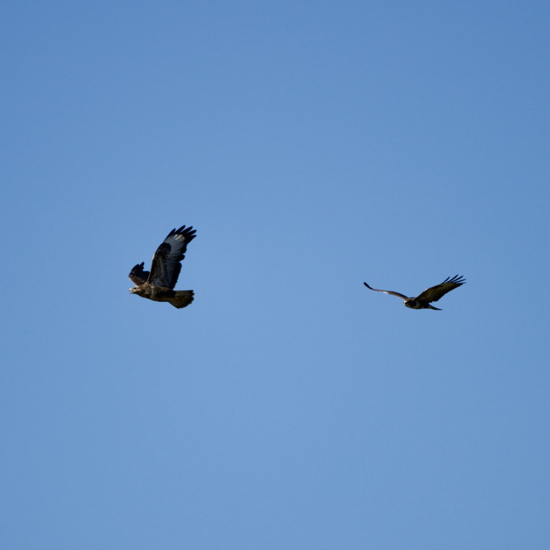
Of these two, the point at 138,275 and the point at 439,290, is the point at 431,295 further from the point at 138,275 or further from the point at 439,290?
the point at 138,275

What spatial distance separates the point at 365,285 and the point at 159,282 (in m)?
6.12

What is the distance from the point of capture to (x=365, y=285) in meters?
24.5

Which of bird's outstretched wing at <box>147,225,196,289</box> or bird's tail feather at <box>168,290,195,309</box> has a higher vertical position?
bird's outstretched wing at <box>147,225,196,289</box>

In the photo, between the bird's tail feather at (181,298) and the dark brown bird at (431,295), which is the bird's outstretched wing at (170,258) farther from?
the dark brown bird at (431,295)

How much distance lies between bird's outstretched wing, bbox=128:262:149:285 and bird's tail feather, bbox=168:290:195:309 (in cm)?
164

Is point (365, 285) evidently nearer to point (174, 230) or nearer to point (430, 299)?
point (430, 299)

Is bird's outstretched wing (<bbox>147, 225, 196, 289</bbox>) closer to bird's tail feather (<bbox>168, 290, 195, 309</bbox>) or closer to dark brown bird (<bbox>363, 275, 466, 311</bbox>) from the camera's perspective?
bird's tail feather (<bbox>168, 290, 195, 309</bbox>)

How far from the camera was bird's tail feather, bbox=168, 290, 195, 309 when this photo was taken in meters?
20.5

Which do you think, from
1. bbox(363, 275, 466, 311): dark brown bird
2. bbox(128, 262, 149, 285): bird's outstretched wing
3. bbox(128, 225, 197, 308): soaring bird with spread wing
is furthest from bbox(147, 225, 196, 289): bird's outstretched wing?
bbox(363, 275, 466, 311): dark brown bird

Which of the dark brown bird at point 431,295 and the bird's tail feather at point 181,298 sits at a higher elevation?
the dark brown bird at point 431,295

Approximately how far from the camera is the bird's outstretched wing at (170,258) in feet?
68.6

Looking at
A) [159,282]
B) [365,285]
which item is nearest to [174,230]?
[159,282]

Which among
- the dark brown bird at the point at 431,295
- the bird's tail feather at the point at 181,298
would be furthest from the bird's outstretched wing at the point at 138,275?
the dark brown bird at the point at 431,295

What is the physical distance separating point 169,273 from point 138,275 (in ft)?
8.02
